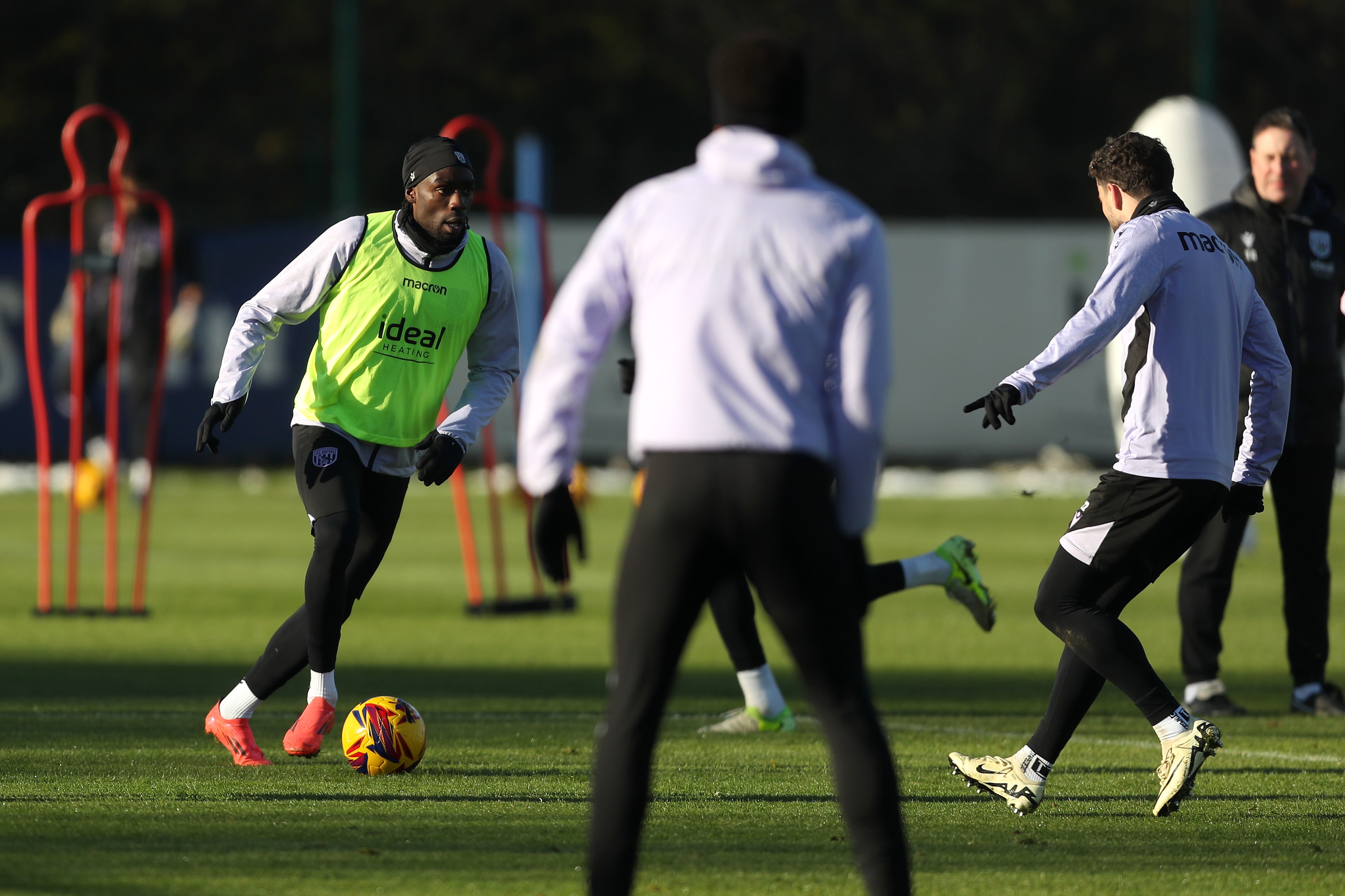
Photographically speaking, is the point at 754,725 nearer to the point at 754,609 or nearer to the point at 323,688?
the point at 754,609

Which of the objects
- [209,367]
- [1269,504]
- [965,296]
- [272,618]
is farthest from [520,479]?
[965,296]

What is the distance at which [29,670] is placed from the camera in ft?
30.7

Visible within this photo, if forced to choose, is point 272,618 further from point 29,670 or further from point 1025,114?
point 1025,114

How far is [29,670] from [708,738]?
3.54 m

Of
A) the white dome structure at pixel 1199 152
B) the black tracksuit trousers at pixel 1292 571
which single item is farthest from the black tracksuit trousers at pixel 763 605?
the white dome structure at pixel 1199 152

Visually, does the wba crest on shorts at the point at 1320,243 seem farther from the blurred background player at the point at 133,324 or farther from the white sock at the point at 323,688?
the blurred background player at the point at 133,324

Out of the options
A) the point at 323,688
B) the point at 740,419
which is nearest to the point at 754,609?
the point at 323,688

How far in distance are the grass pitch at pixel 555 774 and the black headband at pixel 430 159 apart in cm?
199

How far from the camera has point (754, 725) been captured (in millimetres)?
7816

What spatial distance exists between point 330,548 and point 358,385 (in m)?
0.58

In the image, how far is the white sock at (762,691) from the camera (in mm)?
7766

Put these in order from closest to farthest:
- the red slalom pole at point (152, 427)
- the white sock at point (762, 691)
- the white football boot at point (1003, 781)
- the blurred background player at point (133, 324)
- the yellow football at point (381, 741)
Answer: the white football boot at point (1003, 781), the yellow football at point (381, 741), the white sock at point (762, 691), the red slalom pole at point (152, 427), the blurred background player at point (133, 324)

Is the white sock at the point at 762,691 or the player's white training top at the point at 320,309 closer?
the player's white training top at the point at 320,309

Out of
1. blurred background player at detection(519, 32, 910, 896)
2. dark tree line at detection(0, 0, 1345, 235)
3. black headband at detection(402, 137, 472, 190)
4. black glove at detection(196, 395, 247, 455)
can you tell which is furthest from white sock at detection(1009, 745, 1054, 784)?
dark tree line at detection(0, 0, 1345, 235)
